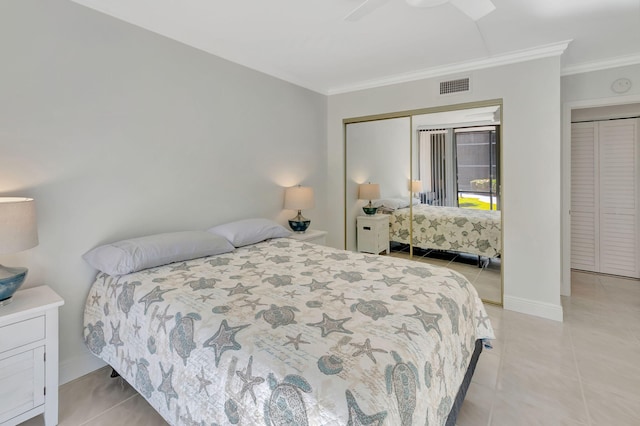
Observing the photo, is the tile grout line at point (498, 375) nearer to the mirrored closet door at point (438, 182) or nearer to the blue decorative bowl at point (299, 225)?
the mirrored closet door at point (438, 182)

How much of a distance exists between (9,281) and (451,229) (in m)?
3.76

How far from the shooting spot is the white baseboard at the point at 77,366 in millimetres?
2130

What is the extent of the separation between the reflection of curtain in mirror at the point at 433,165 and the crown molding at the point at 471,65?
618 millimetres

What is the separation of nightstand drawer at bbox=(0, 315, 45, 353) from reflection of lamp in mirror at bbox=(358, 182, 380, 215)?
3.39 metres

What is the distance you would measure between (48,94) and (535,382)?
3.60m

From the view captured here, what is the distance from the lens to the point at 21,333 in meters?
1.62

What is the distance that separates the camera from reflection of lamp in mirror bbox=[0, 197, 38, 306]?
157 centimetres

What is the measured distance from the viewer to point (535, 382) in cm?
212

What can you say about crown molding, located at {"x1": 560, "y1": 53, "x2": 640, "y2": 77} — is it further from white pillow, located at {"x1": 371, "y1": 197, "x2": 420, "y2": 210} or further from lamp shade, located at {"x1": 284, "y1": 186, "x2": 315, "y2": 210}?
lamp shade, located at {"x1": 284, "y1": 186, "x2": 315, "y2": 210}

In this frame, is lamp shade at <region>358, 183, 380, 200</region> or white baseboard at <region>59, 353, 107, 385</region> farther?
lamp shade at <region>358, 183, 380, 200</region>

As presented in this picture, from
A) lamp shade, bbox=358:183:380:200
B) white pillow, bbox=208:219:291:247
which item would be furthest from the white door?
white pillow, bbox=208:219:291:247

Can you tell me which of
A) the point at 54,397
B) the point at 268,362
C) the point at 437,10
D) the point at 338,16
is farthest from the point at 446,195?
the point at 54,397

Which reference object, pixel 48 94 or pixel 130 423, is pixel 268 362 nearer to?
pixel 130 423

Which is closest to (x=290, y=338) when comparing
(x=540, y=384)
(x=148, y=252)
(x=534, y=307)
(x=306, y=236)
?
(x=148, y=252)
